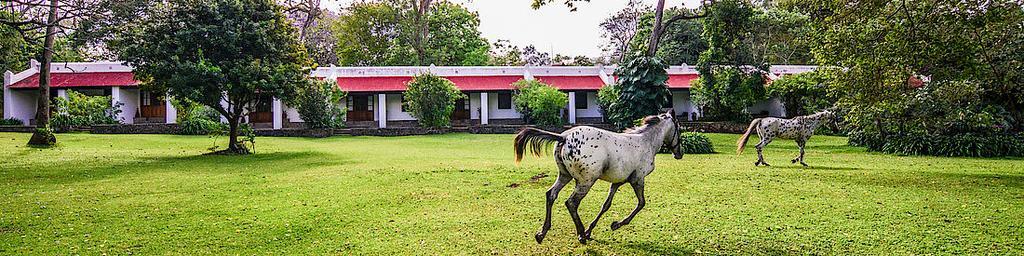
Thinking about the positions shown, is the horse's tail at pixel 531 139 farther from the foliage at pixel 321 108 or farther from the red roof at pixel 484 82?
the red roof at pixel 484 82

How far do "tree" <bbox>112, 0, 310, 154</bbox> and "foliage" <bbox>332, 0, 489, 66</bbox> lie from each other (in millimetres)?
20507

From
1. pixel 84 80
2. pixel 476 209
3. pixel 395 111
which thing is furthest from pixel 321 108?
pixel 476 209

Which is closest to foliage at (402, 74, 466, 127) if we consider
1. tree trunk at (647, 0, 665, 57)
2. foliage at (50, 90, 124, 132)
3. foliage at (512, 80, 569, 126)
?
foliage at (512, 80, 569, 126)

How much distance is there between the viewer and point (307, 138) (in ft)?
78.7

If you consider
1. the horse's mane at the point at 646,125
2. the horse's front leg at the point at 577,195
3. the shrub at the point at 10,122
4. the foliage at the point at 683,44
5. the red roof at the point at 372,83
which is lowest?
the horse's front leg at the point at 577,195

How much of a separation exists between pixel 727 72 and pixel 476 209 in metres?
20.9

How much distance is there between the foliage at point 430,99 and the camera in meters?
27.1

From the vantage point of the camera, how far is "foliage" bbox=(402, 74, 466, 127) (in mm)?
27125

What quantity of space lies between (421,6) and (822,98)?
22149 millimetres

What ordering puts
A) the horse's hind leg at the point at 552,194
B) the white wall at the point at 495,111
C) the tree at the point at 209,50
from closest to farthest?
1. the horse's hind leg at the point at 552,194
2. the tree at the point at 209,50
3. the white wall at the point at 495,111

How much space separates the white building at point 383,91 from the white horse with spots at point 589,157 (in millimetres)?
23529

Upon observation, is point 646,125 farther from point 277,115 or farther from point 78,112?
point 78,112

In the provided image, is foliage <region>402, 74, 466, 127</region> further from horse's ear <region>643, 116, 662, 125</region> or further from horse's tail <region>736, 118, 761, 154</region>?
horse's ear <region>643, 116, 662, 125</region>

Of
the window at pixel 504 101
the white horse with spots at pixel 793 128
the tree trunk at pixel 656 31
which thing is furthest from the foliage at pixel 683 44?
the white horse with spots at pixel 793 128
